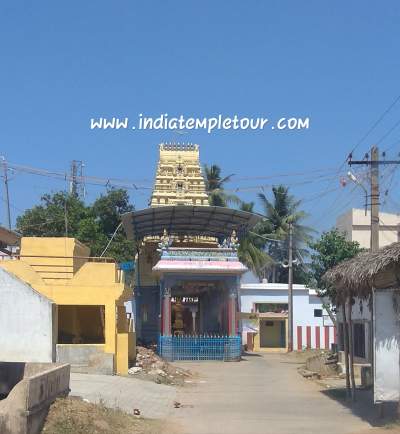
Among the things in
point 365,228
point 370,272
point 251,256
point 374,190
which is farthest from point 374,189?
point 365,228

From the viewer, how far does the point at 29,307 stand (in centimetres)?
2067

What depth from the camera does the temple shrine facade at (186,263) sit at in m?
34.1

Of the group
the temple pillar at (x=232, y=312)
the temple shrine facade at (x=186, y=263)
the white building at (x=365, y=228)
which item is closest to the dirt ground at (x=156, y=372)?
the temple shrine facade at (x=186, y=263)

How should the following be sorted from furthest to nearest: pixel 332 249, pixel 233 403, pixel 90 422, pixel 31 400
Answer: pixel 332 249 → pixel 233 403 → pixel 90 422 → pixel 31 400

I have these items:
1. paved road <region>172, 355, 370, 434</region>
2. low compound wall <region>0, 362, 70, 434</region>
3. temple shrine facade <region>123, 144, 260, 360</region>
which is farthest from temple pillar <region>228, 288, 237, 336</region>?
low compound wall <region>0, 362, 70, 434</region>

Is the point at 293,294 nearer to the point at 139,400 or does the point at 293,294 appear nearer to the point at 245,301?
the point at 245,301

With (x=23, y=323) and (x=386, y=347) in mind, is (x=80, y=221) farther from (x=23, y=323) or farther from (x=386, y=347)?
(x=386, y=347)

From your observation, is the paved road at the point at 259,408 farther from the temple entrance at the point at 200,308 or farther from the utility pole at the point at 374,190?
the temple entrance at the point at 200,308

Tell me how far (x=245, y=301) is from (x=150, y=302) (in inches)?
341

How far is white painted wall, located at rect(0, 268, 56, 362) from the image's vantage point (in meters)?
20.4

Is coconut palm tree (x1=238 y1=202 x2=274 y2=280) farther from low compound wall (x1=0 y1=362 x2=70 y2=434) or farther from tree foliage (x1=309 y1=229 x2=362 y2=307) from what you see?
low compound wall (x1=0 y1=362 x2=70 y2=434)

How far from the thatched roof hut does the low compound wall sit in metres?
5.92

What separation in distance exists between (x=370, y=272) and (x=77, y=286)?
496 inches

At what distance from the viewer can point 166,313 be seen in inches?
1351
